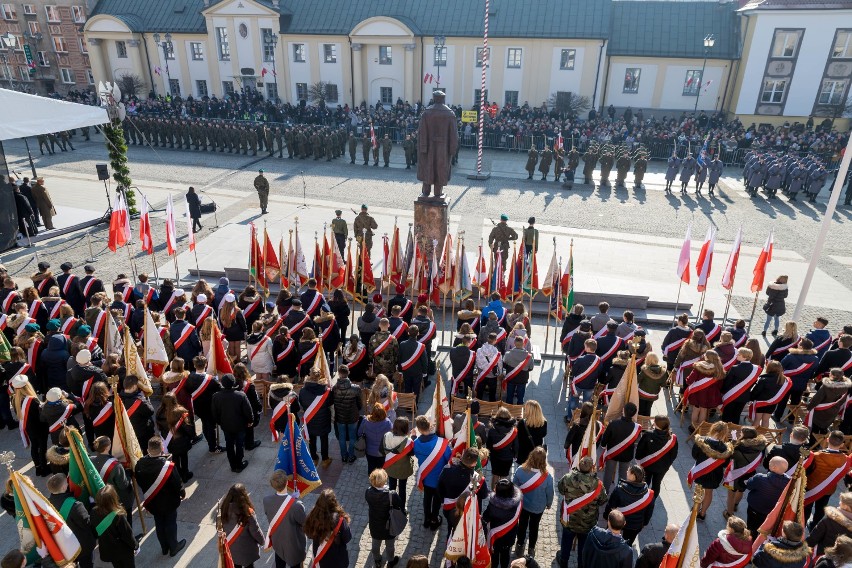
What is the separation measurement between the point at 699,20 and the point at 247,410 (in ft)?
129

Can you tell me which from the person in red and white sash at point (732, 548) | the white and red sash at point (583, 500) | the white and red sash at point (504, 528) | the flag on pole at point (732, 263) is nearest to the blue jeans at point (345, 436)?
the white and red sash at point (504, 528)

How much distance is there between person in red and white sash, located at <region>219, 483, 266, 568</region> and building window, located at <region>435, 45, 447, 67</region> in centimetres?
3627

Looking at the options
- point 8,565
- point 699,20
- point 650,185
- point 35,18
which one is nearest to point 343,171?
point 650,185

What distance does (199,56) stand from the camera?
43.0 metres

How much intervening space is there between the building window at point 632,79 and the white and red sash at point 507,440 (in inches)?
1381

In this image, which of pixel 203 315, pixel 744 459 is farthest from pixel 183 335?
pixel 744 459

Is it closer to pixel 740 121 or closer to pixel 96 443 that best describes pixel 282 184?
pixel 96 443

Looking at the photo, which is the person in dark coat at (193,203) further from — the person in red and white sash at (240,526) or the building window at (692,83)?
the building window at (692,83)

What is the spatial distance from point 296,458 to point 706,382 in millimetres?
5768

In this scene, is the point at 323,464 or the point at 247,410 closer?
the point at 247,410

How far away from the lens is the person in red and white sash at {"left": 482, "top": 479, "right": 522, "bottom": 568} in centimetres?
584

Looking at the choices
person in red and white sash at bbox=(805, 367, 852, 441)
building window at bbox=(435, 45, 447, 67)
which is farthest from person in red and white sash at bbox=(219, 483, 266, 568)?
building window at bbox=(435, 45, 447, 67)

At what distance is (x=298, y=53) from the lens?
40594mm

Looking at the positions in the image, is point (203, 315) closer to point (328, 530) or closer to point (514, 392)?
point (514, 392)
